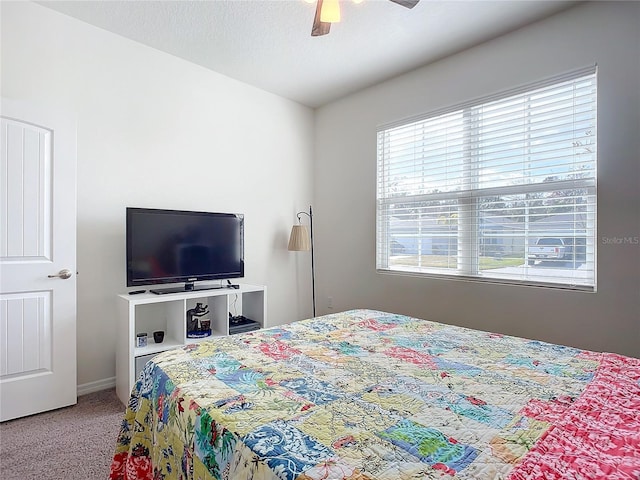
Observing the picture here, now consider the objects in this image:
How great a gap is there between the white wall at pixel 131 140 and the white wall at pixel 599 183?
74cm

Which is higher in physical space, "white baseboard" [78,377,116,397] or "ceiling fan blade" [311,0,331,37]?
"ceiling fan blade" [311,0,331,37]

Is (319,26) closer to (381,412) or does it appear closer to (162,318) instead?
(381,412)

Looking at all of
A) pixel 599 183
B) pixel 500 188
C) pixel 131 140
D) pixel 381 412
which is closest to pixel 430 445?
pixel 381 412

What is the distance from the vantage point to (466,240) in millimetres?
2943

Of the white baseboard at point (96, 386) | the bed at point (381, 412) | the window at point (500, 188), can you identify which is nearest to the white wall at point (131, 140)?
the white baseboard at point (96, 386)

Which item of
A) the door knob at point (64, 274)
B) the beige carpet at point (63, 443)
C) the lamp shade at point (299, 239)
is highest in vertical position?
the lamp shade at point (299, 239)

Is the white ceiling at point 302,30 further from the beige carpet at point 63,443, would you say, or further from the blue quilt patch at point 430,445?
the beige carpet at point 63,443

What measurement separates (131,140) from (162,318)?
1437mm

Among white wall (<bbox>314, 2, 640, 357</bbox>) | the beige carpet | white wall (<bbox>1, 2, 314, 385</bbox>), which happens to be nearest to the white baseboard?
white wall (<bbox>1, 2, 314, 385</bbox>)

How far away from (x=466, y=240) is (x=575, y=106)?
116 cm

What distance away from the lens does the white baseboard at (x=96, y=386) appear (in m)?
2.59

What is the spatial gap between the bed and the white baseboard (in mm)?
1520

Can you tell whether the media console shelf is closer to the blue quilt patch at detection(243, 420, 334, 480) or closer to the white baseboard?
the white baseboard

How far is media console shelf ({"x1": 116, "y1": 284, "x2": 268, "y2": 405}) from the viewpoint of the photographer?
2.40 m
